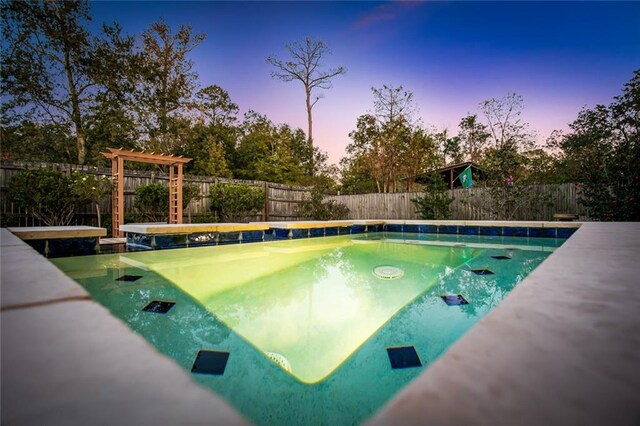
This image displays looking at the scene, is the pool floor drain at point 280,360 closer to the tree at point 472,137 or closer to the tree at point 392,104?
the tree at point 392,104

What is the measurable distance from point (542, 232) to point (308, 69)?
16.4m

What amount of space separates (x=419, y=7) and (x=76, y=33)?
13.5 m

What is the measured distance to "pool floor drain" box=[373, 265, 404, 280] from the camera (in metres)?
3.22

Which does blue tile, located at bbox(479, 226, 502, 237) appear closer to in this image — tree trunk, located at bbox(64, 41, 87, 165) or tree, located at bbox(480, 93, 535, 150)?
tree, located at bbox(480, 93, 535, 150)

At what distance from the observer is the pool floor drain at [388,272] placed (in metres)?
3.22

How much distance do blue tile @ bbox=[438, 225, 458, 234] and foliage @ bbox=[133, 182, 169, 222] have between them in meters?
8.08

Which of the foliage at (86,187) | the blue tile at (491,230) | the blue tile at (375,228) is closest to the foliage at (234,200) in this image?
the foliage at (86,187)

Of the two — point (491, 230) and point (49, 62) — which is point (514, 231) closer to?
point (491, 230)

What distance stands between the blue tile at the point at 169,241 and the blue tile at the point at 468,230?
6864 mm

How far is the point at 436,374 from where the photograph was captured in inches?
13.3

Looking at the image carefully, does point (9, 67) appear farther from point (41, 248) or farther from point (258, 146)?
point (41, 248)

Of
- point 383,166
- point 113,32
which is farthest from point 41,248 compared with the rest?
point 383,166

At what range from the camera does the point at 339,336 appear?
70.6 inches

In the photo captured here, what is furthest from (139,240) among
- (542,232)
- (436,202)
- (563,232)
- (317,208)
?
(436,202)
